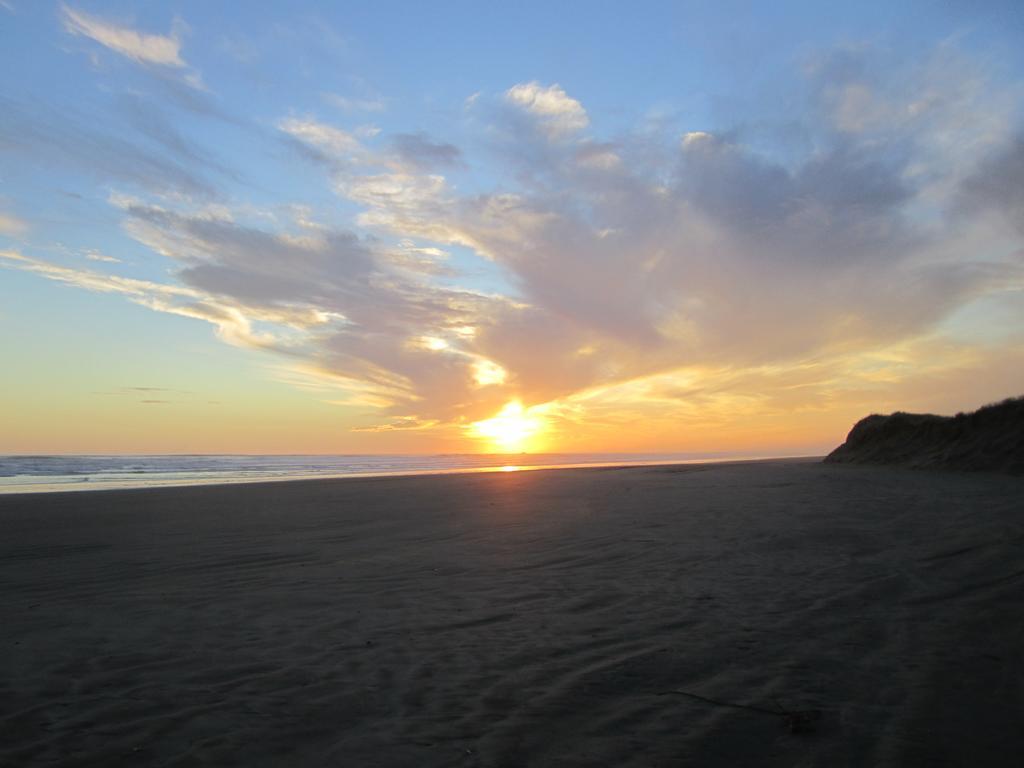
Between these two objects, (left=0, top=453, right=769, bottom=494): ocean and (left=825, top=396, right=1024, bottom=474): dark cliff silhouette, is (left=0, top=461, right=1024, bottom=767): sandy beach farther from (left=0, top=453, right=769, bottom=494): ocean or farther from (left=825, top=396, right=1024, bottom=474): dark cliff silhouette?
(left=0, top=453, right=769, bottom=494): ocean

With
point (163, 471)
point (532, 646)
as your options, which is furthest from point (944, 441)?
point (163, 471)

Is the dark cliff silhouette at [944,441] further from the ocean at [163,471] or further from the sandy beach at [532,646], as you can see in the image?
the ocean at [163,471]

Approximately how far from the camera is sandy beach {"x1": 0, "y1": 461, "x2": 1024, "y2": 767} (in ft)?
12.0

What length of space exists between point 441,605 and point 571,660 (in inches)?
87.7

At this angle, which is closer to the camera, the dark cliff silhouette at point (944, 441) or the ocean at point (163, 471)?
the dark cliff silhouette at point (944, 441)

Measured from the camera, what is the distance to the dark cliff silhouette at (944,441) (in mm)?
19891

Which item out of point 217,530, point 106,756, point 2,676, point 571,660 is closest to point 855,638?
point 571,660

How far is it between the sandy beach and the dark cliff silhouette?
10.3m

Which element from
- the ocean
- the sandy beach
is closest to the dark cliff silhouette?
the sandy beach

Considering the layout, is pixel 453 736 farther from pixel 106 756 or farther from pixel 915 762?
pixel 915 762

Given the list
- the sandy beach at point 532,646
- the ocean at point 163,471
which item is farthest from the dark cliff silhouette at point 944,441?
the ocean at point 163,471

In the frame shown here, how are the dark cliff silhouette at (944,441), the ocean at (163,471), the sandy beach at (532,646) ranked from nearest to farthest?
the sandy beach at (532,646)
the dark cliff silhouette at (944,441)
the ocean at (163,471)

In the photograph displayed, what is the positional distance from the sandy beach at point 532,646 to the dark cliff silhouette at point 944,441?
1033 centimetres

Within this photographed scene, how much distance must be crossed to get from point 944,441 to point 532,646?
24719 mm
